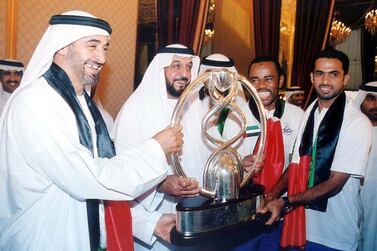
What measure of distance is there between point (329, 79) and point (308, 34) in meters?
4.31

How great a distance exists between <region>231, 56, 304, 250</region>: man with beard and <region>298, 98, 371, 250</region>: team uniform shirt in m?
0.41

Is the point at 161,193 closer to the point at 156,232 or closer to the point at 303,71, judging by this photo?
the point at 156,232

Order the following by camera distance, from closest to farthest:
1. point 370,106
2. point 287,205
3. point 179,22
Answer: point 287,205, point 370,106, point 179,22

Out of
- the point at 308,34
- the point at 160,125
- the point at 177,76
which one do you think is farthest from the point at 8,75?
the point at 308,34

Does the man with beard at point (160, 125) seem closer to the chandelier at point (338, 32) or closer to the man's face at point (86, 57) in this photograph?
the man's face at point (86, 57)

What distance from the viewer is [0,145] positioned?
1.67 metres

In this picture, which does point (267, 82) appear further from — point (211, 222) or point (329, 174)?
point (211, 222)

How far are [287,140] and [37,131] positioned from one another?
2022mm

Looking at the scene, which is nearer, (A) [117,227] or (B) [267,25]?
(A) [117,227]

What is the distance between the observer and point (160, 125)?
2355 mm

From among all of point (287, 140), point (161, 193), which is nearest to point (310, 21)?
point (287, 140)

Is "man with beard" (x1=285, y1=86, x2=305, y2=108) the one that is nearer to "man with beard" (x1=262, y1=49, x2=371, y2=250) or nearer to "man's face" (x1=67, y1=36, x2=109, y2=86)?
"man with beard" (x1=262, y1=49, x2=371, y2=250)

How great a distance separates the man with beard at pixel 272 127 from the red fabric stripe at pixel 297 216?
254mm

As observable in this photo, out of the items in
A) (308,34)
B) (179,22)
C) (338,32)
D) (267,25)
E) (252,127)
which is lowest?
(252,127)
